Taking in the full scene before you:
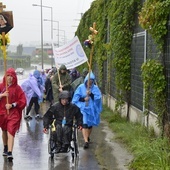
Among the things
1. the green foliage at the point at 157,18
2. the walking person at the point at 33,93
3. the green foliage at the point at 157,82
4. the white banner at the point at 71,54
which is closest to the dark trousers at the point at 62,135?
the green foliage at the point at 157,82

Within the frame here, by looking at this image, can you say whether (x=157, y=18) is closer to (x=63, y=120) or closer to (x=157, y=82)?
(x=157, y=82)

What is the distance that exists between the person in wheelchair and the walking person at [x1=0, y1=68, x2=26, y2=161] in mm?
580

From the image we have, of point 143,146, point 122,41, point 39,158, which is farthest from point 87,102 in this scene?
point 122,41

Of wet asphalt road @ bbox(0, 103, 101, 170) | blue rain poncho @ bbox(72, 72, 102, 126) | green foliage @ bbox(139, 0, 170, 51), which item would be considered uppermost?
green foliage @ bbox(139, 0, 170, 51)

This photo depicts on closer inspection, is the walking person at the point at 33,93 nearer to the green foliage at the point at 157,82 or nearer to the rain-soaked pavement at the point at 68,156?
the rain-soaked pavement at the point at 68,156

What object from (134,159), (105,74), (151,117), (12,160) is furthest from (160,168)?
(105,74)

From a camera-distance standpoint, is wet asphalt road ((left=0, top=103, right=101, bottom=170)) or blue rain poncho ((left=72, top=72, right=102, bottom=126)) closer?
wet asphalt road ((left=0, top=103, right=101, bottom=170))

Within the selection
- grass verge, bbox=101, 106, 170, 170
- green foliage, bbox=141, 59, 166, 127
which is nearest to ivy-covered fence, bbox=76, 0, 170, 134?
green foliage, bbox=141, 59, 166, 127

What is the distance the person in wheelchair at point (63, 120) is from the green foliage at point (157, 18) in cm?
192

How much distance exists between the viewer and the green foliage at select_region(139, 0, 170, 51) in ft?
30.8

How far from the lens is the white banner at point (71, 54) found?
13.1 m

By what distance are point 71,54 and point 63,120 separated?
3962 mm

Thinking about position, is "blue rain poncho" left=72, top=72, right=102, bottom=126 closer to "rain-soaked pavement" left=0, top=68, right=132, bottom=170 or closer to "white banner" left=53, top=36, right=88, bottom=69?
"rain-soaked pavement" left=0, top=68, right=132, bottom=170

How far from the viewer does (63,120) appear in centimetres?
957
